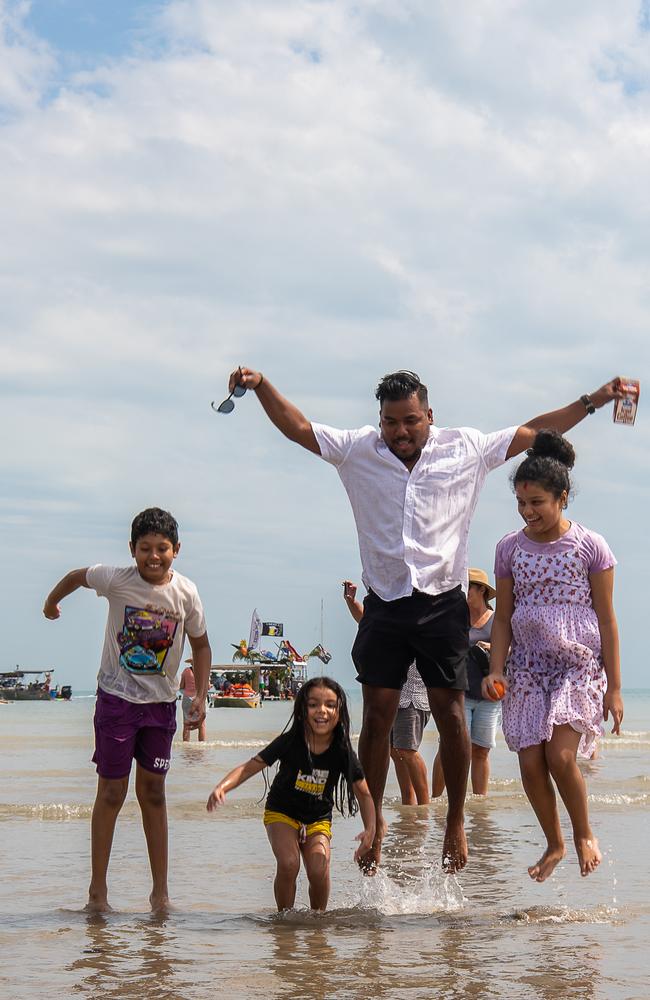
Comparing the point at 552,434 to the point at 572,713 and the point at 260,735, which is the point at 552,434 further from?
the point at 260,735

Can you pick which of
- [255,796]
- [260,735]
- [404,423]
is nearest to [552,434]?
[404,423]

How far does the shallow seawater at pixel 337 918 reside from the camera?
420cm

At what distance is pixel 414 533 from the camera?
5.82m

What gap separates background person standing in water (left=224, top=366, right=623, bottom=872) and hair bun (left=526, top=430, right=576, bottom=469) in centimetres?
9

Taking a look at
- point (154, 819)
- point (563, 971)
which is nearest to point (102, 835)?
point (154, 819)

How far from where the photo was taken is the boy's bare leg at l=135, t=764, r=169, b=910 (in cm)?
582

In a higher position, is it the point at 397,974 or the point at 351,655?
the point at 351,655

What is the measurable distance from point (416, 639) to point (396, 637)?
0.10 m

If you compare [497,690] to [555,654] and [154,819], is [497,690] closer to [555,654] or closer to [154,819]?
[555,654]

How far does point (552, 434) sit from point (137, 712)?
2.38 metres

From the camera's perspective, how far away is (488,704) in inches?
370

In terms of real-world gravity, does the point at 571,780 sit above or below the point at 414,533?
below

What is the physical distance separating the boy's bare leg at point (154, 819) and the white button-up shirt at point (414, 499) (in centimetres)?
140

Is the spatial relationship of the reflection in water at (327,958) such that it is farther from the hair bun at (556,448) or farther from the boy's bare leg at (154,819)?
the hair bun at (556,448)
